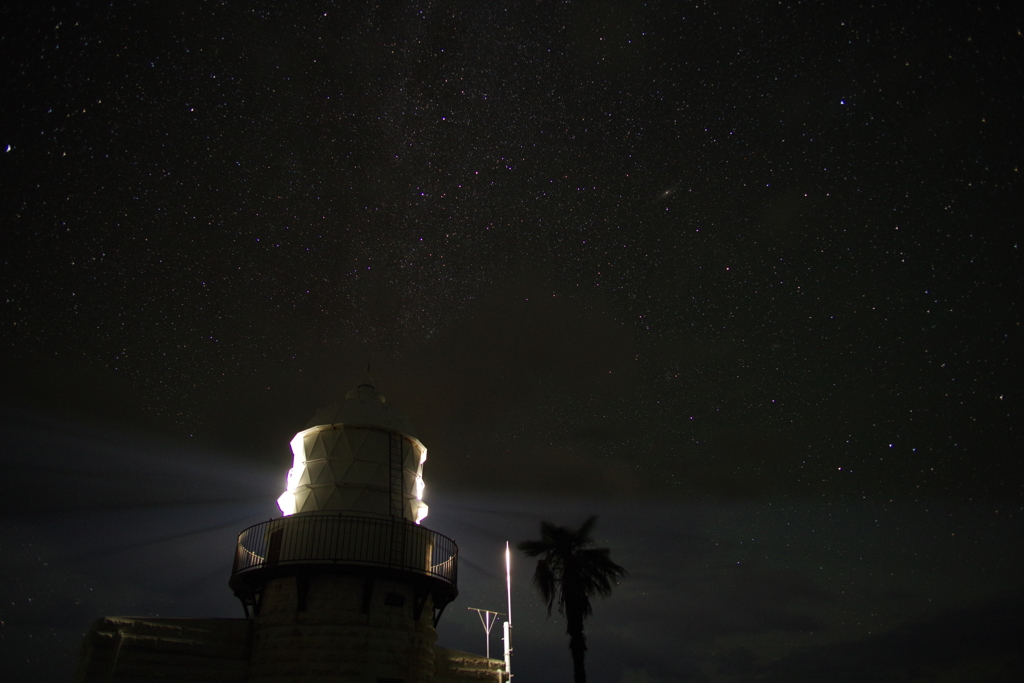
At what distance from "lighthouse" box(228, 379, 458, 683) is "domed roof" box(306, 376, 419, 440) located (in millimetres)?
68

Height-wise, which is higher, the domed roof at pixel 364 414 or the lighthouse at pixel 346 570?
the domed roof at pixel 364 414

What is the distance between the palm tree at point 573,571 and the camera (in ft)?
78.0

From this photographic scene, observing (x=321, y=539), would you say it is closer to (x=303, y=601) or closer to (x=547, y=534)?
(x=303, y=601)

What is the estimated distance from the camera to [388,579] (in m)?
15.9

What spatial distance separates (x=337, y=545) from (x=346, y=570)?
68 cm

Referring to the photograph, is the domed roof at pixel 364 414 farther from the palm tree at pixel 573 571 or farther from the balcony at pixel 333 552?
the palm tree at pixel 573 571

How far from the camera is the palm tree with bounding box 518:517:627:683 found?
78.0 ft

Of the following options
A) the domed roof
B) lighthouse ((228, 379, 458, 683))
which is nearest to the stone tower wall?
lighthouse ((228, 379, 458, 683))

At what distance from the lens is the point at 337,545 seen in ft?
50.5

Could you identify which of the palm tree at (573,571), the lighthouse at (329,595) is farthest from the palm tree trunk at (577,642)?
the lighthouse at (329,595)

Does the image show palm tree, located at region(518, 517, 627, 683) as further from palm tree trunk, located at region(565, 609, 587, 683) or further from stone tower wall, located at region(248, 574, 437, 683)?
stone tower wall, located at region(248, 574, 437, 683)

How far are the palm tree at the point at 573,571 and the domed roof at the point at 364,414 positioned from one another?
392 inches

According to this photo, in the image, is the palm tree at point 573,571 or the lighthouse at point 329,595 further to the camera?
the palm tree at point 573,571

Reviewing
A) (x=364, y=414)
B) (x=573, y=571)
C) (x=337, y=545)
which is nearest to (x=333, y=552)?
(x=337, y=545)
